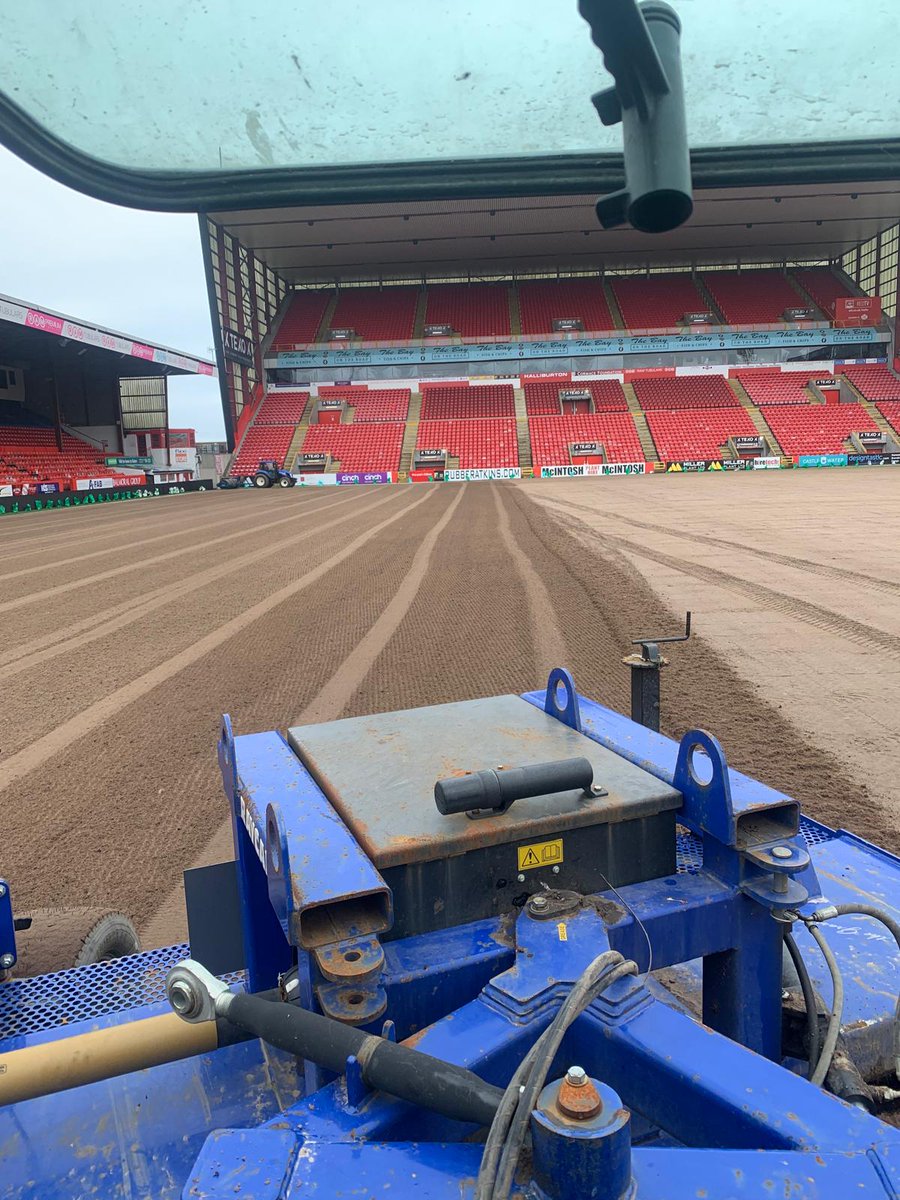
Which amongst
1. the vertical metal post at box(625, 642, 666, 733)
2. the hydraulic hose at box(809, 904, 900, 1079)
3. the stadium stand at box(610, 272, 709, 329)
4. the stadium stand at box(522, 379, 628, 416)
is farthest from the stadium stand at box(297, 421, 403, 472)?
the hydraulic hose at box(809, 904, 900, 1079)

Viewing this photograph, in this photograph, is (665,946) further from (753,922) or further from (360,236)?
(360,236)

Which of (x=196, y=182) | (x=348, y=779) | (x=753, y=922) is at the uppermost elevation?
(x=196, y=182)

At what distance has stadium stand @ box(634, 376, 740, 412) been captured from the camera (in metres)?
46.1

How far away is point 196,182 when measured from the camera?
229cm

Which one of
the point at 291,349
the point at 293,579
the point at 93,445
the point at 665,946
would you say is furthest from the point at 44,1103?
the point at 291,349

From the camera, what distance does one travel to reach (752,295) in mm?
49375

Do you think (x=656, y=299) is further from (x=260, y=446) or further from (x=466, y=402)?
(x=260, y=446)

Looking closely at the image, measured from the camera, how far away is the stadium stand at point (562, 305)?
48.8 metres

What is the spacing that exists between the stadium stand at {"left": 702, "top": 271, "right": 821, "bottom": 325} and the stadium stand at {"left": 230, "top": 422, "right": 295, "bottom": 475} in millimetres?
27881

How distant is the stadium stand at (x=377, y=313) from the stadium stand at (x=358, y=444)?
6844mm

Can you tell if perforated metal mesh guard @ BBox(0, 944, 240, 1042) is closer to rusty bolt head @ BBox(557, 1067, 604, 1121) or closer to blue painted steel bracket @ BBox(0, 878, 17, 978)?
blue painted steel bracket @ BBox(0, 878, 17, 978)

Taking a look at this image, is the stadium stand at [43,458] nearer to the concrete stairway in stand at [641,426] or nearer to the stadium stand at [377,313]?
the stadium stand at [377,313]

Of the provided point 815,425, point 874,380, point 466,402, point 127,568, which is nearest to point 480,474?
point 466,402

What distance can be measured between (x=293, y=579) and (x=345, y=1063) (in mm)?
9381
